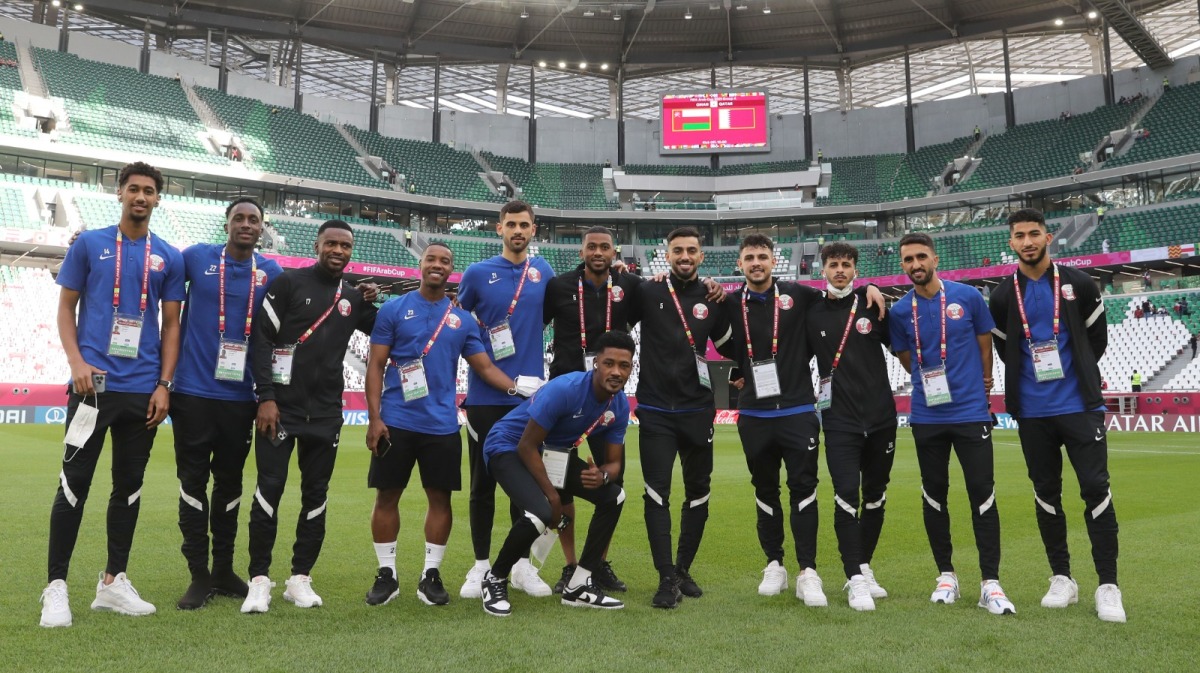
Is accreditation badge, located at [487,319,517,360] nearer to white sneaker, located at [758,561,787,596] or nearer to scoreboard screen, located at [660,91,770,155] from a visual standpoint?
white sneaker, located at [758,561,787,596]

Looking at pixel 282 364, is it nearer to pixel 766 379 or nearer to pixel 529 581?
pixel 529 581

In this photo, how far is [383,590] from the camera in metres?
4.96

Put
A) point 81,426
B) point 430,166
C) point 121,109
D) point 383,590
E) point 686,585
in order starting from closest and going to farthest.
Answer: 1. point 81,426
2. point 383,590
3. point 686,585
4. point 121,109
5. point 430,166

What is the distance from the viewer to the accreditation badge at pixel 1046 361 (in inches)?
198

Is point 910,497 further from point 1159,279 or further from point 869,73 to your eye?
point 869,73

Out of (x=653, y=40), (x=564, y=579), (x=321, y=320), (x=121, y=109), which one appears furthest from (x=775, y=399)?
(x=653, y=40)

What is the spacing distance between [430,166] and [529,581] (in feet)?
139

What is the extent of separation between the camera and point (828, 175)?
46.5 m

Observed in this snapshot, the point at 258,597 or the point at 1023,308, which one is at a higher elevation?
the point at 1023,308

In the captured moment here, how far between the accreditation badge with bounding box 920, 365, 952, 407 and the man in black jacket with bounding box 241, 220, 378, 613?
3.58 meters

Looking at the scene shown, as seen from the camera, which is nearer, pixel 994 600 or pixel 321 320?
pixel 994 600

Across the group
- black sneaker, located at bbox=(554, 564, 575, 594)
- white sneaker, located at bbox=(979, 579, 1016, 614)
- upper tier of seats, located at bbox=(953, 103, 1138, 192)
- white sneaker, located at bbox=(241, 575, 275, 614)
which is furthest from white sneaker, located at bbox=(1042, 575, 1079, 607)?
upper tier of seats, located at bbox=(953, 103, 1138, 192)

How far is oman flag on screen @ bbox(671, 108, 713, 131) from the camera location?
44.5 metres

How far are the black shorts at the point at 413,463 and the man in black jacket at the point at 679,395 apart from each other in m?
1.22
